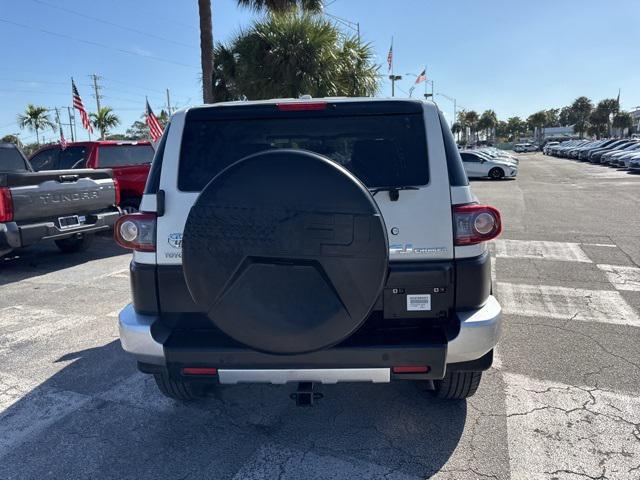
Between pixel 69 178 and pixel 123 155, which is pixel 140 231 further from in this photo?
pixel 123 155

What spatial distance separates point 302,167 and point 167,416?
1986mm

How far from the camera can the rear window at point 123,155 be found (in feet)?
30.9

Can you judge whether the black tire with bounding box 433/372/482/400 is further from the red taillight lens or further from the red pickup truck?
the red pickup truck

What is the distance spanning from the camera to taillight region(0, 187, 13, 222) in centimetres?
610

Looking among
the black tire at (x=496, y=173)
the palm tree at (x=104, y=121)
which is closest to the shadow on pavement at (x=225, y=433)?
the black tire at (x=496, y=173)

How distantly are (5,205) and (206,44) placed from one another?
8778mm

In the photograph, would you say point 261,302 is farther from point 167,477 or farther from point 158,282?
point 167,477

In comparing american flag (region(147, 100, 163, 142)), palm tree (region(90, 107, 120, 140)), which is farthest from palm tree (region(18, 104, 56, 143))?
american flag (region(147, 100, 163, 142))

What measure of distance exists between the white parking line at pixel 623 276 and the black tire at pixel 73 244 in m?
8.31

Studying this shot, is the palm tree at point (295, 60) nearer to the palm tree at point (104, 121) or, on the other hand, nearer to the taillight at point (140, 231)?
the taillight at point (140, 231)

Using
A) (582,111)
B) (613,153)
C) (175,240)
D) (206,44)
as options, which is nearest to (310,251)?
(175,240)

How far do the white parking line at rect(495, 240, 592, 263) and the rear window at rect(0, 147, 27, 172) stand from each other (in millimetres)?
8081

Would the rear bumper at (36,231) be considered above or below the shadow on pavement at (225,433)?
above

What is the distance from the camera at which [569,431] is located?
2783 mm
